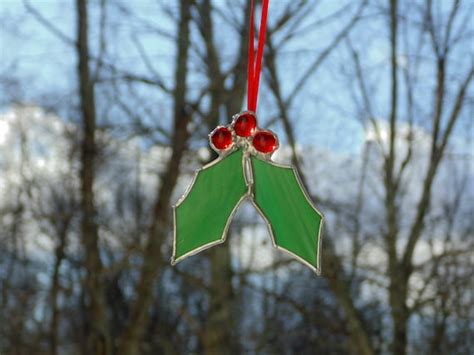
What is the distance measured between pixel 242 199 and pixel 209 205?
6 cm

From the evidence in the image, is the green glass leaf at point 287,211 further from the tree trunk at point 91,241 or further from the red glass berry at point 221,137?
the tree trunk at point 91,241

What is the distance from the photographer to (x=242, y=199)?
1.27 metres

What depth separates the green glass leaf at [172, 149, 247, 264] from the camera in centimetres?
128

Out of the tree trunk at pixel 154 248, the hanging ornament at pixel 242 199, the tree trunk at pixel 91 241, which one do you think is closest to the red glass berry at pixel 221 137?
the hanging ornament at pixel 242 199

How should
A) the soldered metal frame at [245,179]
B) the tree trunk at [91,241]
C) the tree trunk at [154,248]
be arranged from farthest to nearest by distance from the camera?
the tree trunk at [91,241] → the tree trunk at [154,248] → the soldered metal frame at [245,179]

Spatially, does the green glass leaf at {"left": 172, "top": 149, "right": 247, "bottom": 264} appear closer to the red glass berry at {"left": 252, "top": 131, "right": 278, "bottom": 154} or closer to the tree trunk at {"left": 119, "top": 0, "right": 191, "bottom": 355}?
the red glass berry at {"left": 252, "top": 131, "right": 278, "bottom": 154}

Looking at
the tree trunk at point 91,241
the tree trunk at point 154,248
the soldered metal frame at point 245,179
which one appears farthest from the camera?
the tree trunk at point 91,241

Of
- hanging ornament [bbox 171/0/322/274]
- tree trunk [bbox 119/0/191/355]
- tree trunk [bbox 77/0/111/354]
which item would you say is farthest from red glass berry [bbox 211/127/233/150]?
tree trunk [bbox 77/0/111/354]

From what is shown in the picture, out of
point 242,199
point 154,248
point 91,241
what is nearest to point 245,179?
point 242,199

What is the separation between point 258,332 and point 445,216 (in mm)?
3832

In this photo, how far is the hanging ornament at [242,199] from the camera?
50.4 inches

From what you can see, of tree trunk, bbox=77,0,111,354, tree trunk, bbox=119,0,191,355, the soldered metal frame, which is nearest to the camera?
the soldered metal frame

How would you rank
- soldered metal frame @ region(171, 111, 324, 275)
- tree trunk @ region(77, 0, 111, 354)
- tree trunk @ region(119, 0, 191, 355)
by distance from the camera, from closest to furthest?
soldered metal frame @ region(171, 111, 324, 275)
tree trunk @ region(119, 0, 191, 355)
tree trunk @ region(77, 0, 111, 354)

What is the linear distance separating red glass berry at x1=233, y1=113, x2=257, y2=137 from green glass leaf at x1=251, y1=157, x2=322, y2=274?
0.15ft
